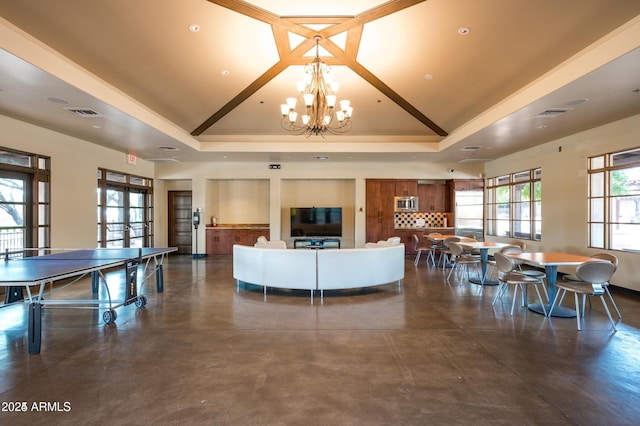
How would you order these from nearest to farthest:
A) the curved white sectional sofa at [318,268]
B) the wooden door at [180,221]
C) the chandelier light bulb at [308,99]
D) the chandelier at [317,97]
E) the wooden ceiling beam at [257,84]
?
the chandelier light bulb at [308,99] < the chandelier at [317,97] < the wooden ceiling beam at [257,84] < the curved white sectional sofa at [318,268] < the wooden door at [180,221]

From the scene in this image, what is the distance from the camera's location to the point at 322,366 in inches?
111

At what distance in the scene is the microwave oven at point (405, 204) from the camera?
9922 mm

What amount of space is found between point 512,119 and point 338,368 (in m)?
5.06

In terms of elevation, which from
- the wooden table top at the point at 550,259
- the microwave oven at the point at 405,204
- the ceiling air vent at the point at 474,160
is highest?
the ceiling air vent at the point at 474,160

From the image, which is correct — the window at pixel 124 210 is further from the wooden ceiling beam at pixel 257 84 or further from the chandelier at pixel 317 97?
the chandelier at pixel 317 97

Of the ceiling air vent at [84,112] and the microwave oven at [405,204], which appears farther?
the microwave oven at [405,204]

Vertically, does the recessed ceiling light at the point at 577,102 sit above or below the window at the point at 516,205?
above

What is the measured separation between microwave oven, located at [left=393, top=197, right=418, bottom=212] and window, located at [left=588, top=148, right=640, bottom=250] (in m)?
4.48

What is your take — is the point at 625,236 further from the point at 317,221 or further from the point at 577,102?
the point at 317,221

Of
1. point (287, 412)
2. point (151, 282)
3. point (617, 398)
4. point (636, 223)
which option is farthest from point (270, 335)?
point (636, 223)

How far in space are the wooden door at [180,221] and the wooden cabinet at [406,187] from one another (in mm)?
6897

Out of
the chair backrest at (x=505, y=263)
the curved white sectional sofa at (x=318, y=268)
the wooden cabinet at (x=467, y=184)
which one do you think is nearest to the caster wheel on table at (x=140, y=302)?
the curved white sectional sofa at (x=318, y=268)

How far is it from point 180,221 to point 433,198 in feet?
27.8

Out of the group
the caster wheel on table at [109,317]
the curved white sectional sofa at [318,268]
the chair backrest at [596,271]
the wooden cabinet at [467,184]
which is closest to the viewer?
the chair backrest at [596,271]
